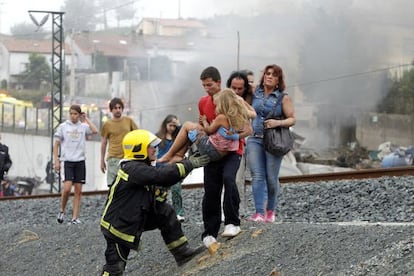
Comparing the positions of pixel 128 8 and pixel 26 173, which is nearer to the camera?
pixel 26 173

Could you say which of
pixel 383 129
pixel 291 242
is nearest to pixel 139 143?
pixel 291 242

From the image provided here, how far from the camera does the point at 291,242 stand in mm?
7301

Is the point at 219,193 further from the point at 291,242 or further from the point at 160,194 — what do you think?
the point at 291,242

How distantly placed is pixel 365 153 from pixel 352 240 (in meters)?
37.8

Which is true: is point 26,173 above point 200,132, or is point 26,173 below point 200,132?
below

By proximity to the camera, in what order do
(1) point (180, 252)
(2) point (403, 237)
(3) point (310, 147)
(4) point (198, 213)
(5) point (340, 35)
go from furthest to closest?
(3) point (310, 147), (5) point (340, 35), (4) point (198, 213), (1) point (180, 252), (2) point (403, 237)

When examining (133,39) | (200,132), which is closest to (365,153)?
(133,39)

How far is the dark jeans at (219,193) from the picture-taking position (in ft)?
26.6

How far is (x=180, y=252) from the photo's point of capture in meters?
8.05

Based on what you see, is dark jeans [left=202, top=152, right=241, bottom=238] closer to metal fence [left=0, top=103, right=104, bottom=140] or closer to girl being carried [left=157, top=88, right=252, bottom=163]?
girl being carried [left=157, top=88, right=252, bottom=163]

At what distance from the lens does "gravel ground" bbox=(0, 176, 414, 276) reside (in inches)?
252

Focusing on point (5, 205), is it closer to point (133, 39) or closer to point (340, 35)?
point (340, 35)

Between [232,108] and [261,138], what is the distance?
0.97 metres

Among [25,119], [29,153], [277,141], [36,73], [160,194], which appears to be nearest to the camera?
[160,194]
